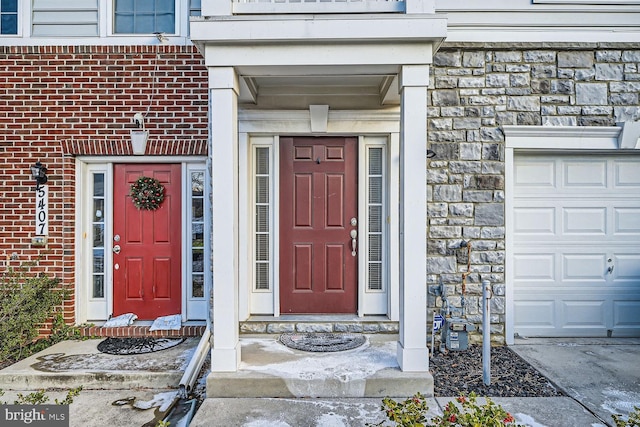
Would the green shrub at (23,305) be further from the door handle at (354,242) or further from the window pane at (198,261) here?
the door handle at (354,242)

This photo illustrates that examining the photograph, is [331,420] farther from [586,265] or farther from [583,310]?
[586,265]

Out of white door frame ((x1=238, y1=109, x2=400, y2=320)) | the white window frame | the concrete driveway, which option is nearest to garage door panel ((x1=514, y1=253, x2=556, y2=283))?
the concrete driveway

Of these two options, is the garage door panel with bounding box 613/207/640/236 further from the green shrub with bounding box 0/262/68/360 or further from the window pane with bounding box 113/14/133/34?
the green shrub with bounding box 0/262/68/360

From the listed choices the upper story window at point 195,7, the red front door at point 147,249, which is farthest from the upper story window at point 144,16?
the red front door at point 147,249

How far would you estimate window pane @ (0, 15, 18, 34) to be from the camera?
4.48 m

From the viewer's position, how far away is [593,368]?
3.63 metres

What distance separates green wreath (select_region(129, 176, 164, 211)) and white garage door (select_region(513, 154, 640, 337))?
3814 millimetres

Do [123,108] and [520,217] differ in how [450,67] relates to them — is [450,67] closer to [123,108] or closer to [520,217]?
[520,217]

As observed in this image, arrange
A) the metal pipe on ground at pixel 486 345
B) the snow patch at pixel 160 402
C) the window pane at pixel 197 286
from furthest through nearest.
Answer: the window pane at pixel 197 286 → the metal pipe on ground at pixel 486 345 → the snow patch at pixel 160 402

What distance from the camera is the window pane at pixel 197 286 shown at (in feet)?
14.9

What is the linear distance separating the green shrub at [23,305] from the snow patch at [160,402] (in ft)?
5.31

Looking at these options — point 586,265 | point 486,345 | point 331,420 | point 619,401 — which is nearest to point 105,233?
point 331,420

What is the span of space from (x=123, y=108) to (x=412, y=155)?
310 cm

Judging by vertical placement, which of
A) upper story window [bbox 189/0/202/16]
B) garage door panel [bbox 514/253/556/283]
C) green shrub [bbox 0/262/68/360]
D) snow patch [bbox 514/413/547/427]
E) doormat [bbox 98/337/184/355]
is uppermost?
upper story window [bbox 189/0/202/16]
